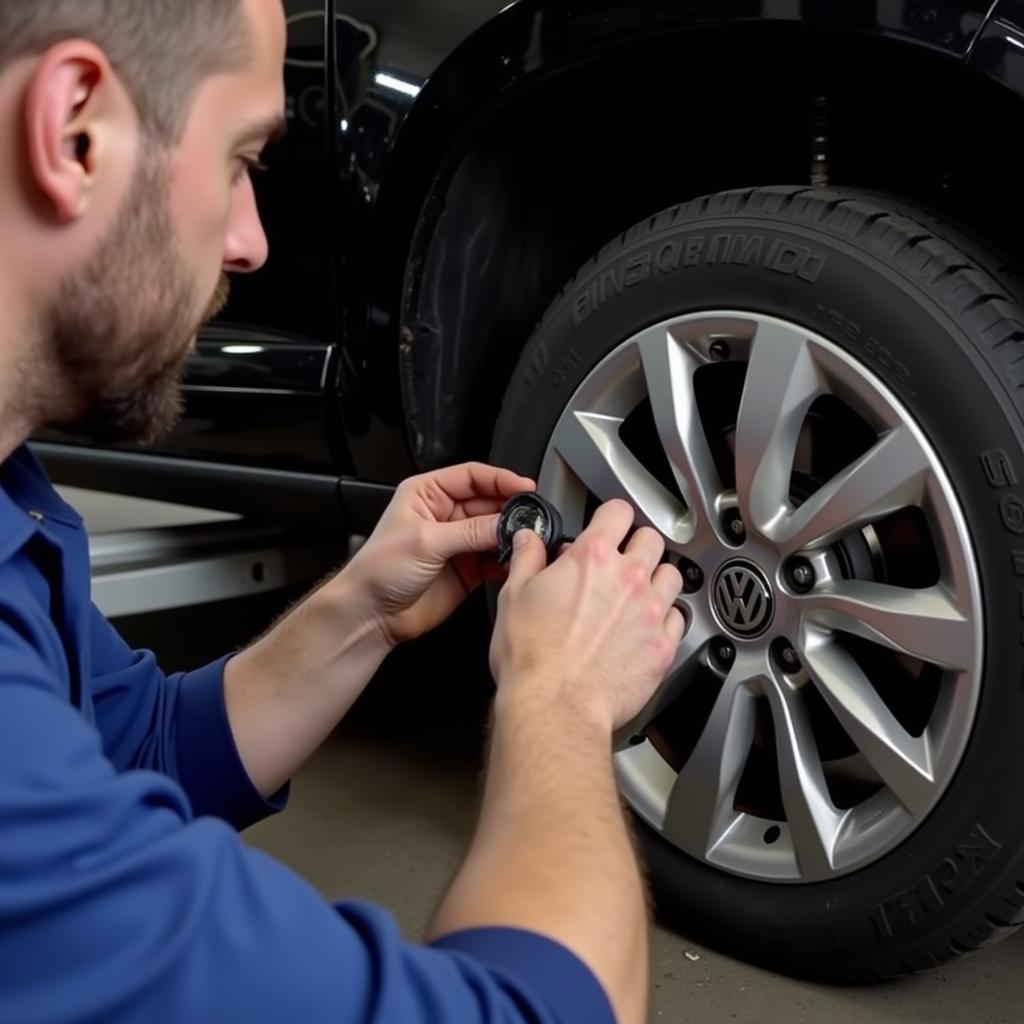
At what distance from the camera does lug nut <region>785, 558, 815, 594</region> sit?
121cm

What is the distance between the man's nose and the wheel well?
532mm

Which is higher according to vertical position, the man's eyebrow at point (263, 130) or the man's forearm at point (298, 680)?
the man's eyebrow at point (263, 130)

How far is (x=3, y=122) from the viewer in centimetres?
66

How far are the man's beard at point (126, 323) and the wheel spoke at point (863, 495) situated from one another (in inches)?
24.3

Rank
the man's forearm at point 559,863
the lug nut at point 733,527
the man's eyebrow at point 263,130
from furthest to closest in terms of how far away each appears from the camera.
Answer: the lug nut at point 733,527, the man's eyebrow at point 263,130, the man's forearm at point 559,863

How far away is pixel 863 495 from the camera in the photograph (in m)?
1.16

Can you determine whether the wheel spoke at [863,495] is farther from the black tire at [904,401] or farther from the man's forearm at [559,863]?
the man's forearm at [559,863]

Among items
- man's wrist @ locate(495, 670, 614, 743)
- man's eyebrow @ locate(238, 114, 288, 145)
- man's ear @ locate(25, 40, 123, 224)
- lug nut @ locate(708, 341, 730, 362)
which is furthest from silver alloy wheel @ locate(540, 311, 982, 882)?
man's ear @ locate(25, 40, 123, 224)

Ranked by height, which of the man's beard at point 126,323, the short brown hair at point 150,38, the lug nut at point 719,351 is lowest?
the lug nut at point 719,351

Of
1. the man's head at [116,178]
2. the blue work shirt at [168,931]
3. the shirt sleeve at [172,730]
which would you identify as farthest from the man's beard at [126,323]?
the shirt sleeve at [172,730]

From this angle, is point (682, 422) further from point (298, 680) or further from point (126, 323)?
point (126, 323)

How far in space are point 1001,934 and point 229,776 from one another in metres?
0.74

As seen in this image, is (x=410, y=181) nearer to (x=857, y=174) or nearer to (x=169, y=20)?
(x=857, y=174)

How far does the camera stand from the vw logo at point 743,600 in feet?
4.04
